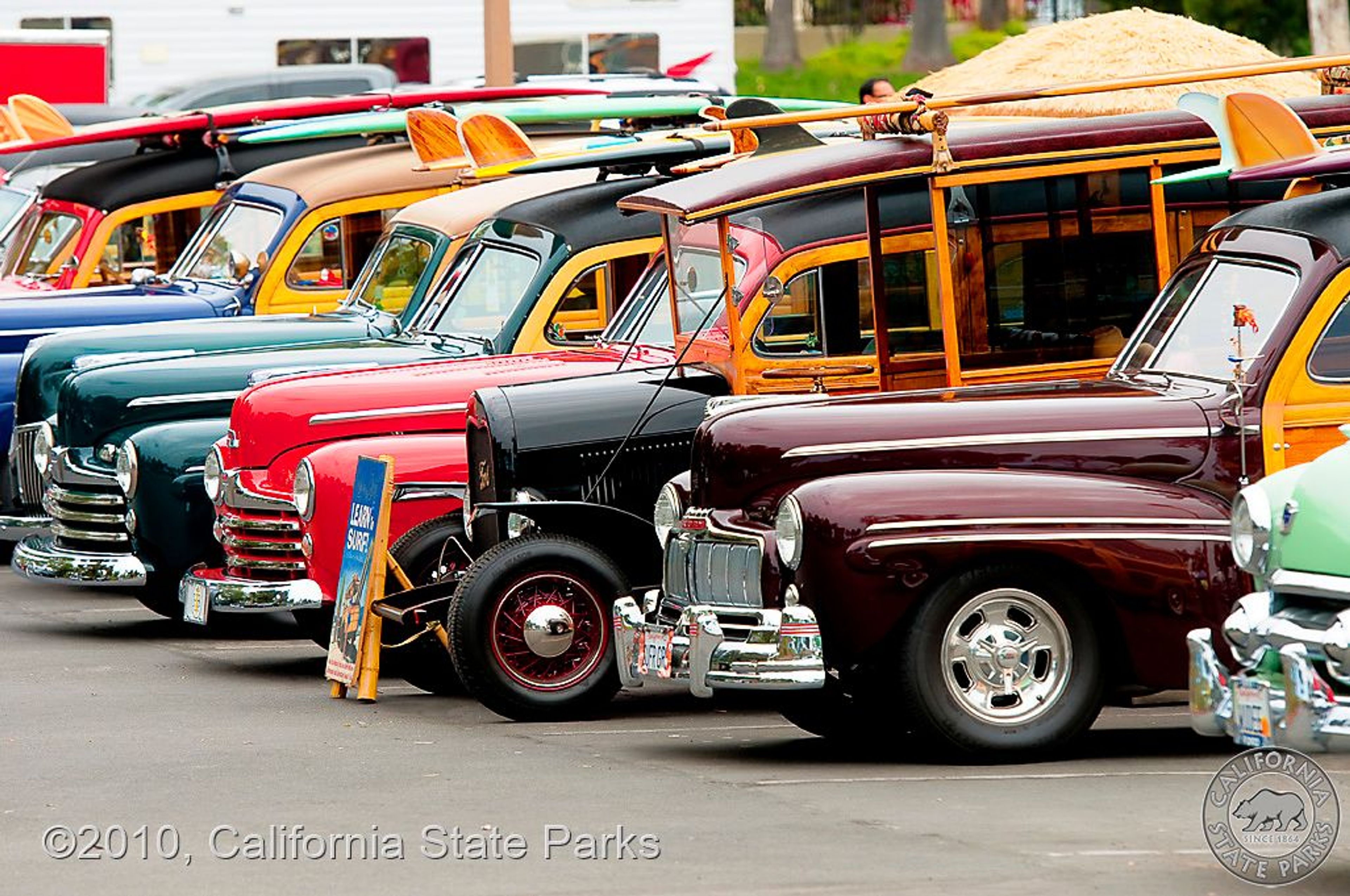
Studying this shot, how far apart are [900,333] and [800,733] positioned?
215cm

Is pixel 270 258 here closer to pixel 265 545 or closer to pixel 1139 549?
pixel 265 545

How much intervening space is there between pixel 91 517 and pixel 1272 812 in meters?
7.69

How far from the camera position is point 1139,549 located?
27.5ft

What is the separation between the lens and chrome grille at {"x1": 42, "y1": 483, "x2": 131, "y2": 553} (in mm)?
13141

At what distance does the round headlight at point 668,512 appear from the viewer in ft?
30.9

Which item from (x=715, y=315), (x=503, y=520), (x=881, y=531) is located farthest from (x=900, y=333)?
(x=881, y=531)

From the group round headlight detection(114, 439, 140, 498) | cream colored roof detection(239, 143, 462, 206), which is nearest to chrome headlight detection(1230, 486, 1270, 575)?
round headlight detection(114, 439, 140, 498)

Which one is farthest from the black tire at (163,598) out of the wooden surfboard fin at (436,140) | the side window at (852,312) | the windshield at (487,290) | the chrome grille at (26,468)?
the side window at (852,312)

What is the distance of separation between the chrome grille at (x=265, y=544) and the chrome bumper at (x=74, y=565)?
3.52 feet

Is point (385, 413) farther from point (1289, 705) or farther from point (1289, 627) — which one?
point (1289, 705)

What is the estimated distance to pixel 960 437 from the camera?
8.81 meters

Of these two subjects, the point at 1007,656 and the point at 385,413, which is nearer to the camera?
the point at 1007,656

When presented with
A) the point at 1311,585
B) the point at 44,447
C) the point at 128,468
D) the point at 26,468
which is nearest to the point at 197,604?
the point at 128,468

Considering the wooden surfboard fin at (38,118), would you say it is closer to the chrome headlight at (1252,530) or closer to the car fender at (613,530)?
the car fender at (613,530)
